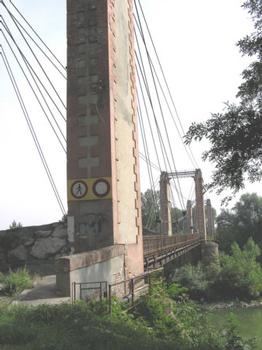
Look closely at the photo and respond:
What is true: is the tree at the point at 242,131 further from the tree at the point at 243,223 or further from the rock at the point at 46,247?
the tree at the point at 243,223

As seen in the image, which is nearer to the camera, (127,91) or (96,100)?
(96,100)

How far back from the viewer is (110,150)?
34.0ft

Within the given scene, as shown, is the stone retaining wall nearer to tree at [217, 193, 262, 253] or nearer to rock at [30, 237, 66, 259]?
rock at [30, 237, 66, 259]

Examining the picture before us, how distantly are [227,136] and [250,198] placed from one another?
73337 millimetres

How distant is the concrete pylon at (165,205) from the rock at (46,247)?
3795 centimetres

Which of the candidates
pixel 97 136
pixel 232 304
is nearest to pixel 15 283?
pixel 97 136

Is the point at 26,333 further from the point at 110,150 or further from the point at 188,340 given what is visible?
the point at 110,150

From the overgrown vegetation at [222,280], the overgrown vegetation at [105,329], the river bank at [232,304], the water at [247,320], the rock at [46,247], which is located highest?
the rock at [46,247]

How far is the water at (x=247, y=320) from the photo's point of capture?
74.4ft

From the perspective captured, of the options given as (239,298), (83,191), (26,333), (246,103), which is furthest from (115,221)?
(239,298)

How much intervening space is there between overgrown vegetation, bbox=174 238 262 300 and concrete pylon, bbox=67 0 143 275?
2748 centimetres

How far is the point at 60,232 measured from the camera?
1127cm

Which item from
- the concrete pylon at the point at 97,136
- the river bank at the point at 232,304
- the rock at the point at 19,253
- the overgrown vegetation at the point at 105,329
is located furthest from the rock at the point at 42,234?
the river bank at the point at 232,304

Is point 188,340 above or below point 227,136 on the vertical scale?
below
